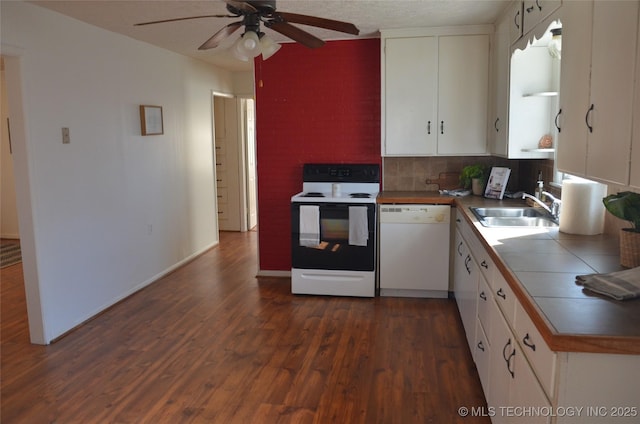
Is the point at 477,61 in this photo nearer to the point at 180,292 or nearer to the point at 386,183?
the point at 386,183

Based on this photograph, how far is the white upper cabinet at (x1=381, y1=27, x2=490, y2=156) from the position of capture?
13.9 feet

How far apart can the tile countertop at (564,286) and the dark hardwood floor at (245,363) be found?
897 millimetres

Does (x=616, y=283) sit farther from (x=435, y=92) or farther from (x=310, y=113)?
(x=310, y=113)

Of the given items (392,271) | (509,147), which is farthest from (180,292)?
(509,147)

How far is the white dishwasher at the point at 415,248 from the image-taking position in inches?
165

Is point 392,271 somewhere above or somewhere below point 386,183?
below

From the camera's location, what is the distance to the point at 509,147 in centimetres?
362

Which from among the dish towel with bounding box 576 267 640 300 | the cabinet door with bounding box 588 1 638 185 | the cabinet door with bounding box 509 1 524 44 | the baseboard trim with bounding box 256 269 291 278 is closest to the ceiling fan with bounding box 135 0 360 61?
the cabinet door with bounding box 588 1 638 185

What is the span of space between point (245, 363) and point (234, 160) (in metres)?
4.43

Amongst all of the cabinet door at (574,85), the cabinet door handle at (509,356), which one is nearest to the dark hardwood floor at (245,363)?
the cabinet door handle at (509,356)

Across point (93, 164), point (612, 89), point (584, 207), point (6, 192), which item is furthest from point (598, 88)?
point (6, 192)

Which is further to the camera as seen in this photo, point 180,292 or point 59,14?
point 180,292

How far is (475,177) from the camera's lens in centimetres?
438

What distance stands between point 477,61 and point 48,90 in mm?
3287
